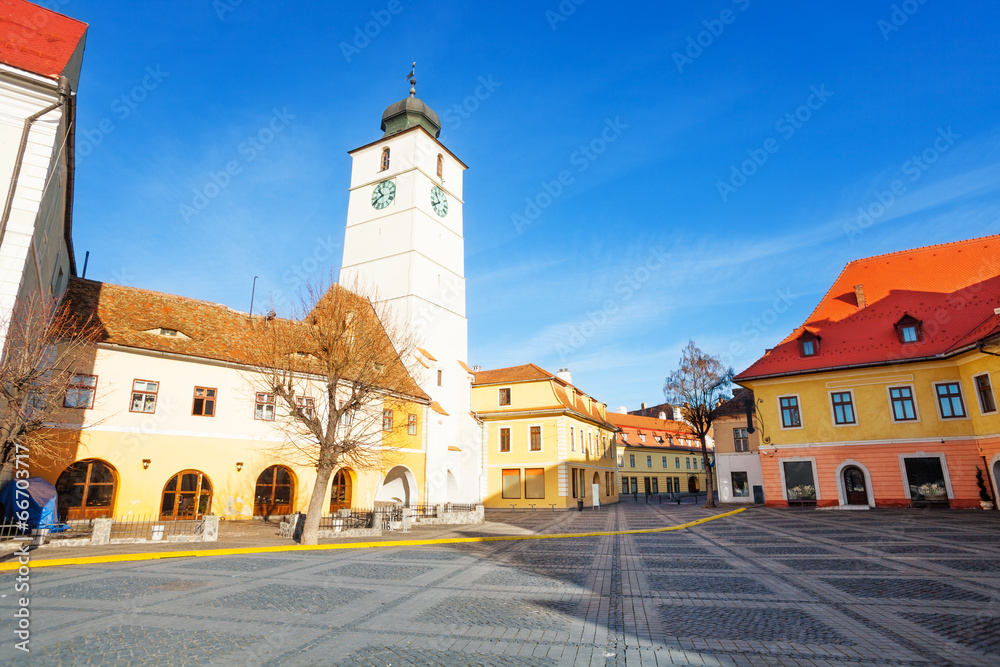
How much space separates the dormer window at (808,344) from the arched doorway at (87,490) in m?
33.2

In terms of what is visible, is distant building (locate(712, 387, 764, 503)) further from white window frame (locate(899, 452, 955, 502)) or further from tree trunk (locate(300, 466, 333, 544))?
tree trunk (locate(300, 466, 333, 544))

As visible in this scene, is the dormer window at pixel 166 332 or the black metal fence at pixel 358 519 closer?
the black metal fence at pixel 358 519

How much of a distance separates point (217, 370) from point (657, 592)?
64.7 feet

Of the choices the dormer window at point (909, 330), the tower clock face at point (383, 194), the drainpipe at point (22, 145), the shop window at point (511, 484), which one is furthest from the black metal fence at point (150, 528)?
the dormer window at point (909, 330)

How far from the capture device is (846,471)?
2720cm

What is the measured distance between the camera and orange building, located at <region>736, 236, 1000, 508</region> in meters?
24.5

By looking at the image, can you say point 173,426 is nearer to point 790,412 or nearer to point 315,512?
point 315,512

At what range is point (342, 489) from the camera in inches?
1006

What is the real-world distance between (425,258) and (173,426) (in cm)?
1908

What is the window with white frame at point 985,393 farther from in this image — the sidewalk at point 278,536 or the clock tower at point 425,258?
the clock tower at point 425,258

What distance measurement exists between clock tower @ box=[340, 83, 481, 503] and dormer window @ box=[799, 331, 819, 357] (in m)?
20.6

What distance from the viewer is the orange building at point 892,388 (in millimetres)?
24547

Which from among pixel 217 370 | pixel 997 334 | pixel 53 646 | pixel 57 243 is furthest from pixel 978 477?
pixel 57 243

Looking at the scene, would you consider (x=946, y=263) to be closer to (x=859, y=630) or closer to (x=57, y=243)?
(x=859, y=630)
